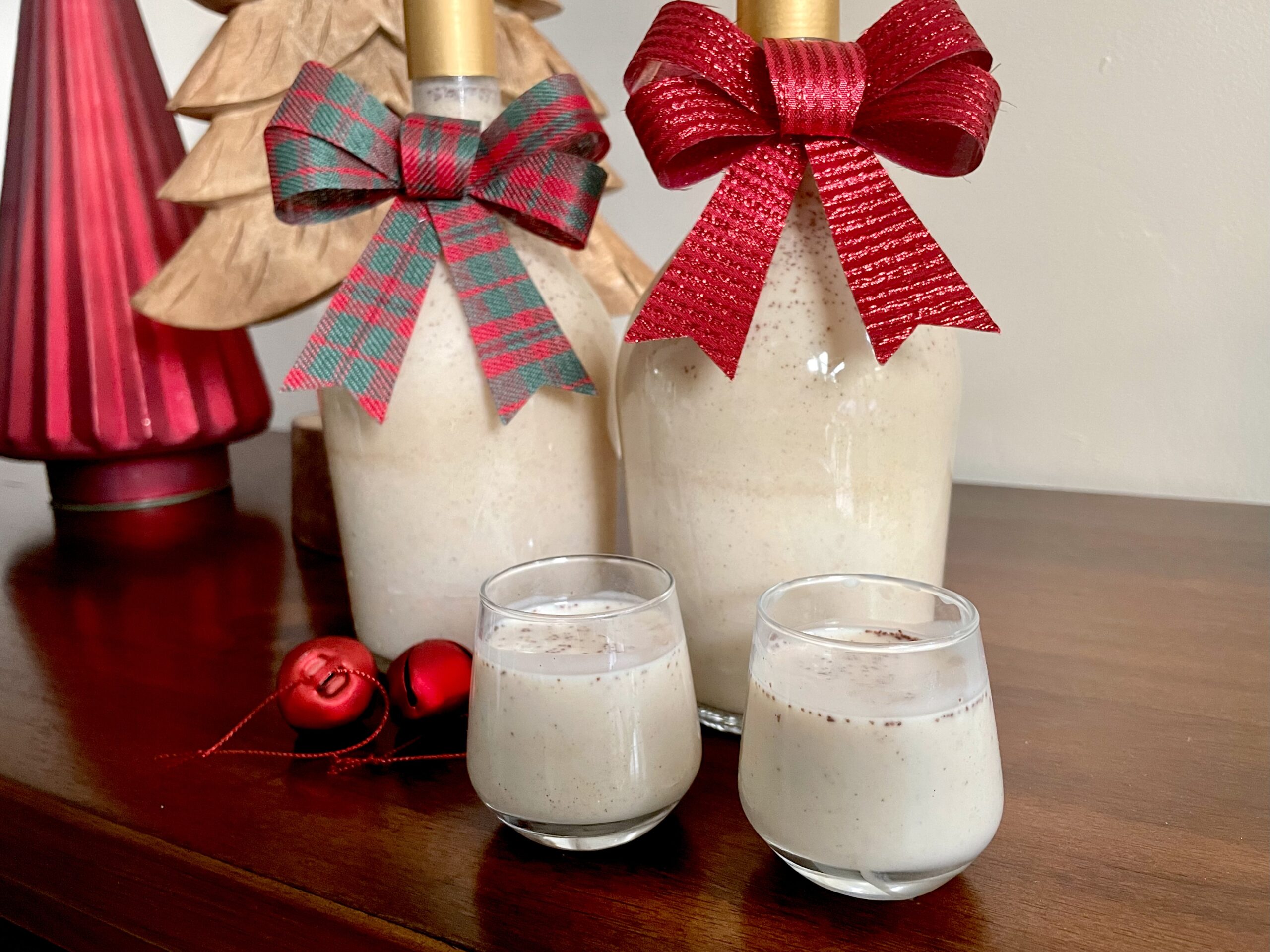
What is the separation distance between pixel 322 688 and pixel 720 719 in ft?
0.58

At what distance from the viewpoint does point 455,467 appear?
1.51 feet

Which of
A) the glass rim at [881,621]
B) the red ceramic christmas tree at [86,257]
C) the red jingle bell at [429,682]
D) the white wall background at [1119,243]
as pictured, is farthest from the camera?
the red ceramic christmas tree at [86,257]

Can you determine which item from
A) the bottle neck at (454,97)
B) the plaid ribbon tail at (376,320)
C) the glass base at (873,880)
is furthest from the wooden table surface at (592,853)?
the bottle neck at (454,97)

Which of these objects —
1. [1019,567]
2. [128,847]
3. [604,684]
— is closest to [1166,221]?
[1019,567]

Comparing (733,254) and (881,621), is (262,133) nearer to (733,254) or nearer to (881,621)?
(733,254)

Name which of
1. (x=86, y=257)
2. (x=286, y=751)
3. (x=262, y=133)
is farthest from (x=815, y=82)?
(x=86, y=257)

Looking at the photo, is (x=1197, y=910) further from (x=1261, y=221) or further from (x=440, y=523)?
(x=1261, y=221)

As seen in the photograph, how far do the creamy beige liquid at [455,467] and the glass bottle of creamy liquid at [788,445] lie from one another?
0.17ft

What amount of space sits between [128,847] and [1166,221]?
75cm

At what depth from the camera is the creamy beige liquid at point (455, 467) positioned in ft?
1.48

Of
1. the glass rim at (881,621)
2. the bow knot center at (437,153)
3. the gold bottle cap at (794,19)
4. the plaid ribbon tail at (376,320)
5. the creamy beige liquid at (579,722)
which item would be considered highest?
the gold bottle cap at (794,19)

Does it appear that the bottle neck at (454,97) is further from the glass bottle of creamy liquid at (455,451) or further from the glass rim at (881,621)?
the glass rim at (881,621)

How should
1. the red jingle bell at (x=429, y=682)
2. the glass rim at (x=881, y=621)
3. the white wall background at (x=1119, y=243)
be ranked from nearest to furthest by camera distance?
the glass rim at (x=881, y=621)
the red jingle bell at (x=429, y=682)
the white wall background at (x=1119, y=243)

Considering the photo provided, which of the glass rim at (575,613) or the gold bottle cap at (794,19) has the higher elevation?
the gold bottle cap at (794,19)
